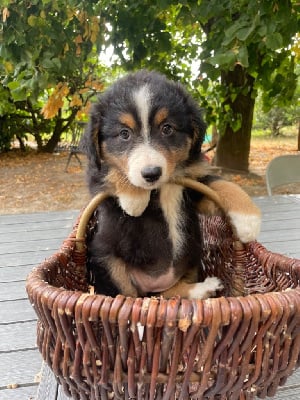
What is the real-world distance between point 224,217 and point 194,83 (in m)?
3.30

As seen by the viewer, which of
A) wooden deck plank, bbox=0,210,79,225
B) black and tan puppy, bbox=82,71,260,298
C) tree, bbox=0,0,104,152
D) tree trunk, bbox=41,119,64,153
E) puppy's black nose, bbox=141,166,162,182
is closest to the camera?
puppy's black nose, bbox=141,166,162,182

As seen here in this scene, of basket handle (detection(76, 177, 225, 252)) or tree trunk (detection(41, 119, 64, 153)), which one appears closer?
basket handle (detection(76, 177, 225, 252))

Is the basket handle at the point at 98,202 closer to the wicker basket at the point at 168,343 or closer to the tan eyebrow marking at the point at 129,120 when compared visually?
the tan eyebrow marking at the point at 129,120

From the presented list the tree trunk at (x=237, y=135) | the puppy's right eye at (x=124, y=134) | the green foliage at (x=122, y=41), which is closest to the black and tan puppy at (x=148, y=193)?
the puppy's right eye at (x=124, y=134)

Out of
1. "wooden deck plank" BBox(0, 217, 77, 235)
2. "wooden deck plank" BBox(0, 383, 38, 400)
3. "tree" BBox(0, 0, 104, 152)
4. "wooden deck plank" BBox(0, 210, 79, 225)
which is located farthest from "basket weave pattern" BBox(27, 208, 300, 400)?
"tree" BBox(0, 0, 104, 152)

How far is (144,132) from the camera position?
1.34m

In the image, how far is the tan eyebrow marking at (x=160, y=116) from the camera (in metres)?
1.33

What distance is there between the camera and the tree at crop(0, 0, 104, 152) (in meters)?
3.16

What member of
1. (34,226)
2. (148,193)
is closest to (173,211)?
(148,193)

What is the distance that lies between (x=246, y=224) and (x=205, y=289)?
0.26 metres

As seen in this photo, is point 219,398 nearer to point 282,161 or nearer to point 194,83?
point 282,161

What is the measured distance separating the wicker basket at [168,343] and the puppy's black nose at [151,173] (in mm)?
457

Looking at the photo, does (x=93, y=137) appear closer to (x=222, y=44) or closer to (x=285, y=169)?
(x=222, y=44)

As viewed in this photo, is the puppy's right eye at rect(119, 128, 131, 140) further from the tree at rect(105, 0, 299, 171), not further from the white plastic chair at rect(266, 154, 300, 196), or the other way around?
the white plastic chair at rect(266, 154, 300, 196)
